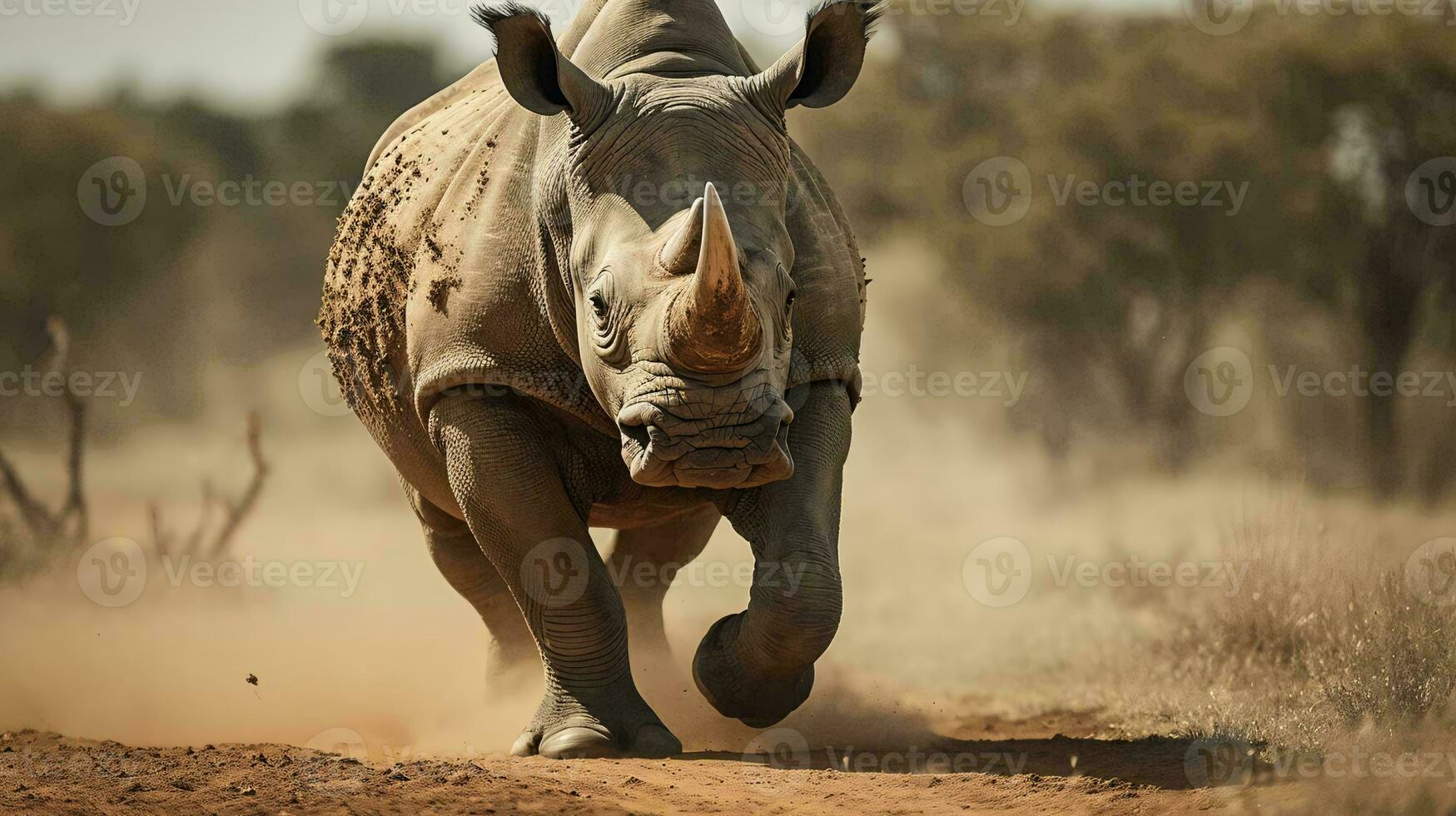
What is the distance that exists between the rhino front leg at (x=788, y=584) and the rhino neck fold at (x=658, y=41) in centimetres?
149

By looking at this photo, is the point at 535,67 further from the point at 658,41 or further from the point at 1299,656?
the point at 1299,656

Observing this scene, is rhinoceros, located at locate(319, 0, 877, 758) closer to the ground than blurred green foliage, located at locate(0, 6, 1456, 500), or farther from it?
closer to the ground

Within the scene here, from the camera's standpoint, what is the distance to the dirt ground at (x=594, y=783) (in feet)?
20.0

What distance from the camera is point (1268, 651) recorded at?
9.17 meters

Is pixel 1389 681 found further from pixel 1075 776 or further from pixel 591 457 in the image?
pixel 591 457

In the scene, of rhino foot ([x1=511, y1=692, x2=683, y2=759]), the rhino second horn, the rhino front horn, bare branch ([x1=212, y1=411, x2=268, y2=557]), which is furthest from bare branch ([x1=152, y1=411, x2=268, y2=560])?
the rhino front horn

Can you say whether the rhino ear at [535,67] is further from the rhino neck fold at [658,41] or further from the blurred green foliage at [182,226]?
the blurred green foliage at [182,226]

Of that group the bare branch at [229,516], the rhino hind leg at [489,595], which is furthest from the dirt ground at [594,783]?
the bare branch at [229,516]

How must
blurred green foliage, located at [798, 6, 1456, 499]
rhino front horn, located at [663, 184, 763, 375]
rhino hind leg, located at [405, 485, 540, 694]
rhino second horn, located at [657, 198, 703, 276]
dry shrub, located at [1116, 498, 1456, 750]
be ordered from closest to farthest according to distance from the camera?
1. rhino front horn, located at [663, 184, 763, 375]
2. rhino second horn, located at [657, 198, 703, 276]
3. dry shrub, located at [1116, 498, 1456, 750]
4. rhino hind leg, located at [405, 485, 540, 694]
5. blurred green foliage, located at [798, 6, 1456, 499]

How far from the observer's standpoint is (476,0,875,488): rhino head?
6.56m

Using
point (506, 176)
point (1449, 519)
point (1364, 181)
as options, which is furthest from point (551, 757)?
point (1364, 181)

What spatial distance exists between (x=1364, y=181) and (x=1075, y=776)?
687 inches

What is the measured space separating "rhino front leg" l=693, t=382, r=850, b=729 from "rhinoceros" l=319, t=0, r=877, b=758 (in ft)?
0.04

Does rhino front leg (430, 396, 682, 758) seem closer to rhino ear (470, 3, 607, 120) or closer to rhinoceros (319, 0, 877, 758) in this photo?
rhinoceros (319, 0, 877, 758)
